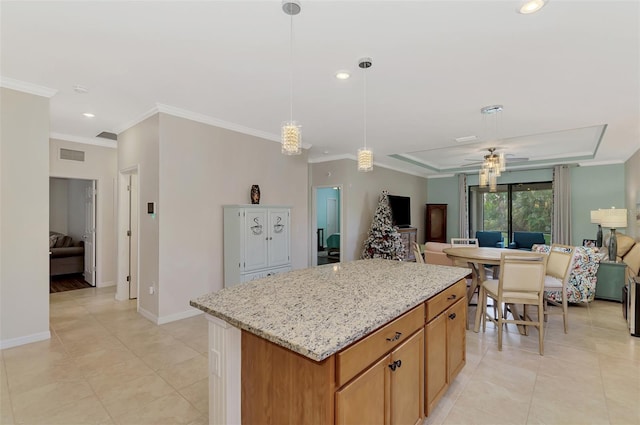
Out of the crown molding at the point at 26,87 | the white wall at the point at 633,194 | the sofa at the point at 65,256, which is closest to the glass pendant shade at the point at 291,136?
the crown molding at the point at 26,87

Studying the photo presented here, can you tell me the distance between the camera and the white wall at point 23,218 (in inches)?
121

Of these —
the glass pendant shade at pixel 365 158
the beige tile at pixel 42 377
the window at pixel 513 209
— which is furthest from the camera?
the window at pixel 513 209

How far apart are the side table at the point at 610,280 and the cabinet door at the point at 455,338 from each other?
3.64m

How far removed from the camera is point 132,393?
2.34 m

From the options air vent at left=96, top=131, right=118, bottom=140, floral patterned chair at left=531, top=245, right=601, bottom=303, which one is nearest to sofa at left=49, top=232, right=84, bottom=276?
air vent at left=96, top=131, right=118, bottom=140

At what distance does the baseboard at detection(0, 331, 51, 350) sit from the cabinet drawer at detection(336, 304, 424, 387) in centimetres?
376

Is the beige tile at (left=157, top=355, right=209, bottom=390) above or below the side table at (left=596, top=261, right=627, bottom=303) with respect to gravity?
below

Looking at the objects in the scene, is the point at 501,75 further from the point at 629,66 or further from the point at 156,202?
the point at 156,202

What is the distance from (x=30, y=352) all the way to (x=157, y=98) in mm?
2902

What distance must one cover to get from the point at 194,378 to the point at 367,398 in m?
1.82

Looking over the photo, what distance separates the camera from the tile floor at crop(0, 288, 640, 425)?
6.88 feet

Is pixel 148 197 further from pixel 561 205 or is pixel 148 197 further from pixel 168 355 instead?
pixel 561 205

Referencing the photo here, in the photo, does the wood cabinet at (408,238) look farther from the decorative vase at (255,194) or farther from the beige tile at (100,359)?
the beige tile at (100,359)

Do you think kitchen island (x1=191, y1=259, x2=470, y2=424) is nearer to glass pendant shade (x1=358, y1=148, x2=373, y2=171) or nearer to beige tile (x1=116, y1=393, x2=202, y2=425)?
beige tile (x1=116, y1=393, x2=202, y2=425)
